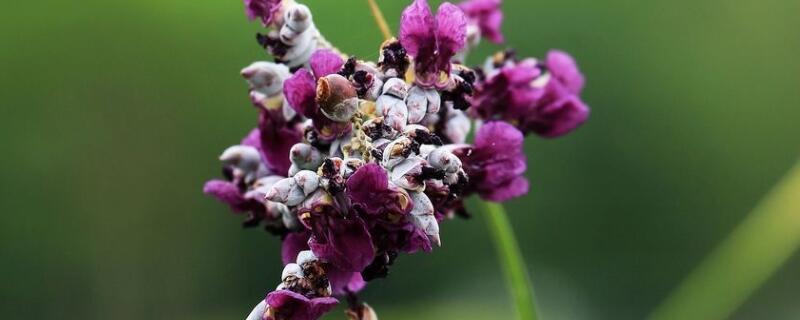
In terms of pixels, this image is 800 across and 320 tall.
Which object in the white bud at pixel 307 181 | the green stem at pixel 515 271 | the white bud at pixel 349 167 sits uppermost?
the white bud at pixel 349 167

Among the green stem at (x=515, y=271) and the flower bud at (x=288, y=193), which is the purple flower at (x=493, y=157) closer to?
the green stem at (x=515, y=271)

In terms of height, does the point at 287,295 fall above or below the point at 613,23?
above

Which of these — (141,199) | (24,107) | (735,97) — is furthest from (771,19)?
(24,107)

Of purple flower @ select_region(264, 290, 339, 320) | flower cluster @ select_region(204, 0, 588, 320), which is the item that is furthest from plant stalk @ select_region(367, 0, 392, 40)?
purple flower @ select_region(264, 290, 339, 320)

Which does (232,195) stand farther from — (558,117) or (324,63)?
(558,117)

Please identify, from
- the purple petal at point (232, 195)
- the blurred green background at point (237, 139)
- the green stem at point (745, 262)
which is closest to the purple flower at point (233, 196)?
the purple petal at point (232, 195)

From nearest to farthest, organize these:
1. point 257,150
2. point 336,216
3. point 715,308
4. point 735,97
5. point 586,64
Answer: point 336,216, point 257,150, point 715,308, point 586,64, point 735,97

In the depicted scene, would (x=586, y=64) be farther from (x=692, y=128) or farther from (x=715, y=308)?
(x=715, y=308)
